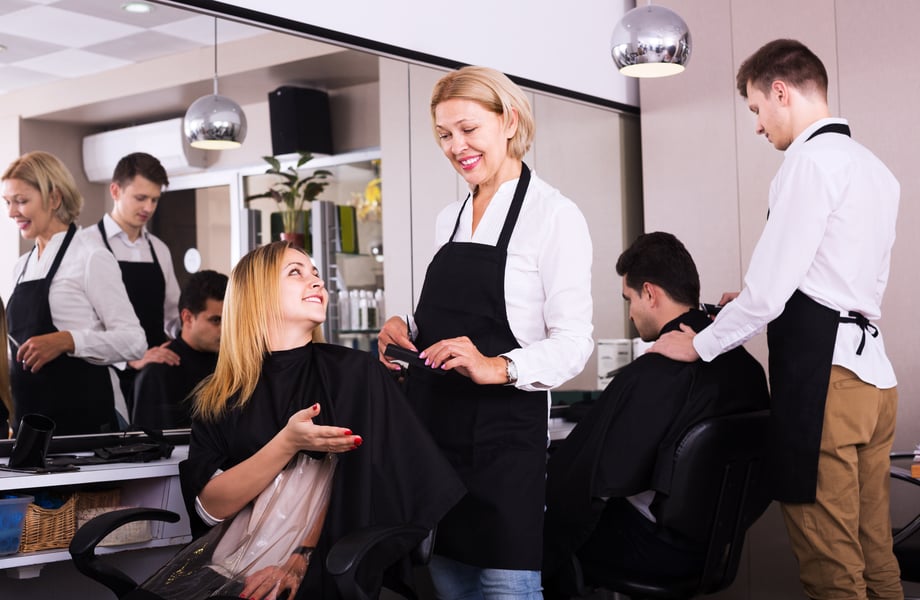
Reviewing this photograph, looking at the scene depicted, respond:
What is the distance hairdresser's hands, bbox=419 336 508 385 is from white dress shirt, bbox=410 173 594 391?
0.04 m

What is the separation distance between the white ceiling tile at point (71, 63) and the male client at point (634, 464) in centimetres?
153

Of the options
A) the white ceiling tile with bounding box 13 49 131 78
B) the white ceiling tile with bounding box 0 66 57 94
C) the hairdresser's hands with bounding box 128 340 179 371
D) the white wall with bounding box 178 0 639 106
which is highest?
the white wall with bounding box 178 0 639 106

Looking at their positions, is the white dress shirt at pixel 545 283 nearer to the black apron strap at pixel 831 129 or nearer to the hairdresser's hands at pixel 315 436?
the hairdresser's hands at pixel 315 436

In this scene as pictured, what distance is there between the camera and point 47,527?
6.90ft

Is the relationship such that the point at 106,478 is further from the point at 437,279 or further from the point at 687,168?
the point at 687,168

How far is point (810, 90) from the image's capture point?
2402 mm

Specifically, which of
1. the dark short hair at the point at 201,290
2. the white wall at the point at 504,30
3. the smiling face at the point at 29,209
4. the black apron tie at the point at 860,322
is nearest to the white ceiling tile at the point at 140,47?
the white wall at the point at 504,30

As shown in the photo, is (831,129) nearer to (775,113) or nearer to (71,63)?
(775,113)

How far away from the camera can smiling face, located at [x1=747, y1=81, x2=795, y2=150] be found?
2.42m

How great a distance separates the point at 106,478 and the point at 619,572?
1.21m

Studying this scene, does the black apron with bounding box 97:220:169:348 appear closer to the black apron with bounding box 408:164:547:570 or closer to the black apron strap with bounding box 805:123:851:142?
the black apron with bounding box 408:164:547:570

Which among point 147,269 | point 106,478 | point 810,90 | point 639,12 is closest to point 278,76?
point 147,269

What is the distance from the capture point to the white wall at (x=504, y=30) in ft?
9.94

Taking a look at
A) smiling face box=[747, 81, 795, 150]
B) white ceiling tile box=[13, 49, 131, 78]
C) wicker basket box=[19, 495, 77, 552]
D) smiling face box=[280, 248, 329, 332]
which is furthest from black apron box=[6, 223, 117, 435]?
smiling face box=[747, 81, 795, 150]
